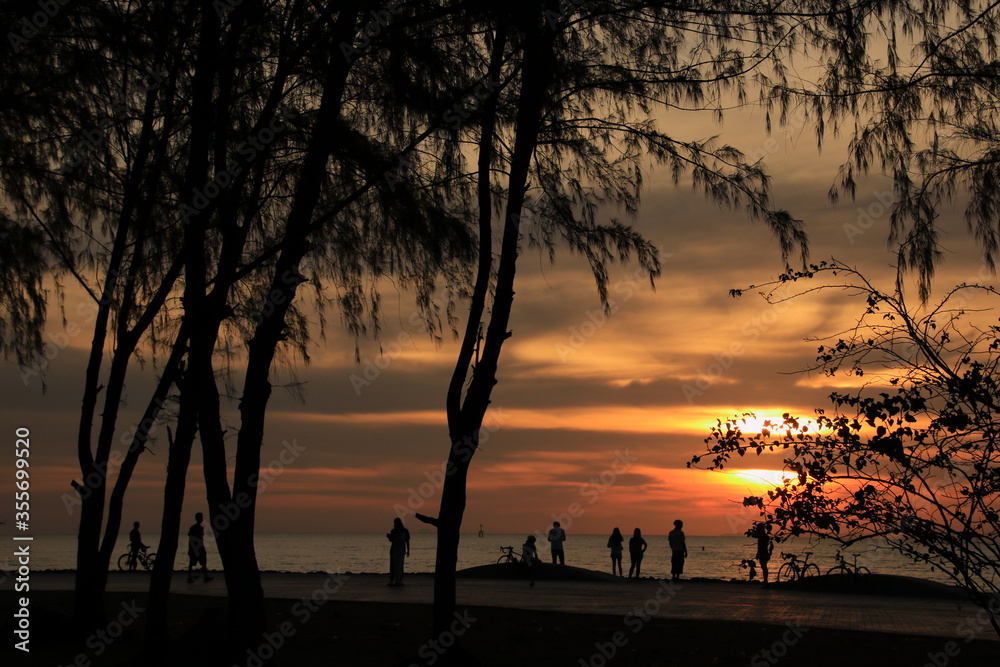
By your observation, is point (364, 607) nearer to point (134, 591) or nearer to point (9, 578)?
point (134, 591)

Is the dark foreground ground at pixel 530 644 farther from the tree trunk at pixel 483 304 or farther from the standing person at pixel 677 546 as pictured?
the standing person at pixel 677 546

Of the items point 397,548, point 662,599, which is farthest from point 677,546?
point 397,548

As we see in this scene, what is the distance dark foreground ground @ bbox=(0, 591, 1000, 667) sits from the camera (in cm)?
965

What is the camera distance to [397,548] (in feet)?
66.1

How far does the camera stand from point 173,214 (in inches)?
474

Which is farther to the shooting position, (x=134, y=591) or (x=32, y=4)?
(x=134, y=591)

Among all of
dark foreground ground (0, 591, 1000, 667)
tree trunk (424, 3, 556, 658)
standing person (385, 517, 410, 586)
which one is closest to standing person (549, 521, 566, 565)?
standing person (385, 517, 410, 586)

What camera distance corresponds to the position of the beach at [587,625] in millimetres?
10023

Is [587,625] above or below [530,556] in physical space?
above

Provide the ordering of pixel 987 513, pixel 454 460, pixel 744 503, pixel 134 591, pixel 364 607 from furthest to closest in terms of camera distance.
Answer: pixel 134 591
pixel 364 607
pixel 454 460
pixel 744 503
pixel 987 513

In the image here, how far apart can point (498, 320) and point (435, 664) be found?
10.3ft

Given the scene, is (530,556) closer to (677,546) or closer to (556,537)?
(556,537)

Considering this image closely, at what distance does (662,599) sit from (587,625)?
490cm

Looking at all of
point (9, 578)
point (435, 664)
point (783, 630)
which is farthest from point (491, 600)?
point (9, 578)
